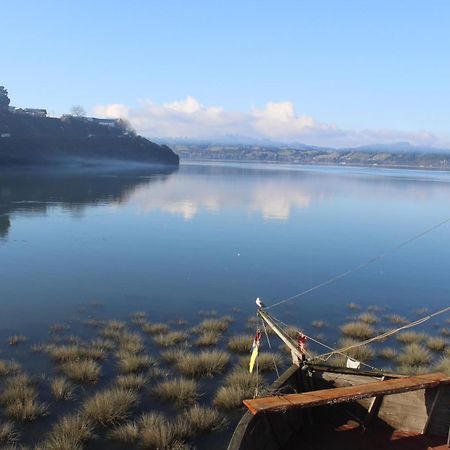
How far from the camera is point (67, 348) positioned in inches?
546

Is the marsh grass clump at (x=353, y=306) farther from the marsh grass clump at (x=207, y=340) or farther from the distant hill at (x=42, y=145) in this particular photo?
the distant hill at (x=42, y=145)

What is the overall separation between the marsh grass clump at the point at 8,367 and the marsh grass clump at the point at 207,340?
17.5ft

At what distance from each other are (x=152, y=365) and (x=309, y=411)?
5166mm

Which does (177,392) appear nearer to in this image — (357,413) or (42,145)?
(357,413)

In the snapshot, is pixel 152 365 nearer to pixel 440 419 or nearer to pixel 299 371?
pixel 299 371

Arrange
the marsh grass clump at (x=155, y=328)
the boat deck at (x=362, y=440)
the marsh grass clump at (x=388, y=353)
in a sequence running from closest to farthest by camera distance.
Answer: the boat deck at (x=362, y=440) → the marsh grass clump at (x=388, y=353) → the marsh grass clump at (x=155, y=328)

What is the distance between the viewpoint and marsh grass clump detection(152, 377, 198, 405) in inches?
454

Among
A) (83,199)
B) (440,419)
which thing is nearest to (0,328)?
(440,419)

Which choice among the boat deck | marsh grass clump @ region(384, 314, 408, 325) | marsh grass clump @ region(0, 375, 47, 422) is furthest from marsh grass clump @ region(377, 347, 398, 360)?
marsh grass clump @ region(0, 375, 47, 422)

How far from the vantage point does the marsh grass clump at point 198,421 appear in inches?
396

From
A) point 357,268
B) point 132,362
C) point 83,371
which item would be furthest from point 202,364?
point 357,268

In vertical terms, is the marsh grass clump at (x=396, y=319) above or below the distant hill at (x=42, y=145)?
below

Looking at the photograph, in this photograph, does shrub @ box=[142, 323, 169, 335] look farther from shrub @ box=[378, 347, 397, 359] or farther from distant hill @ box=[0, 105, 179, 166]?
distant hill @ box=[0, 105, 179, 166]

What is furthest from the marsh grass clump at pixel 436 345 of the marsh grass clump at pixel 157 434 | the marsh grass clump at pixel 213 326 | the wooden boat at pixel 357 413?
the marsh grass clump at pixel 157 434
